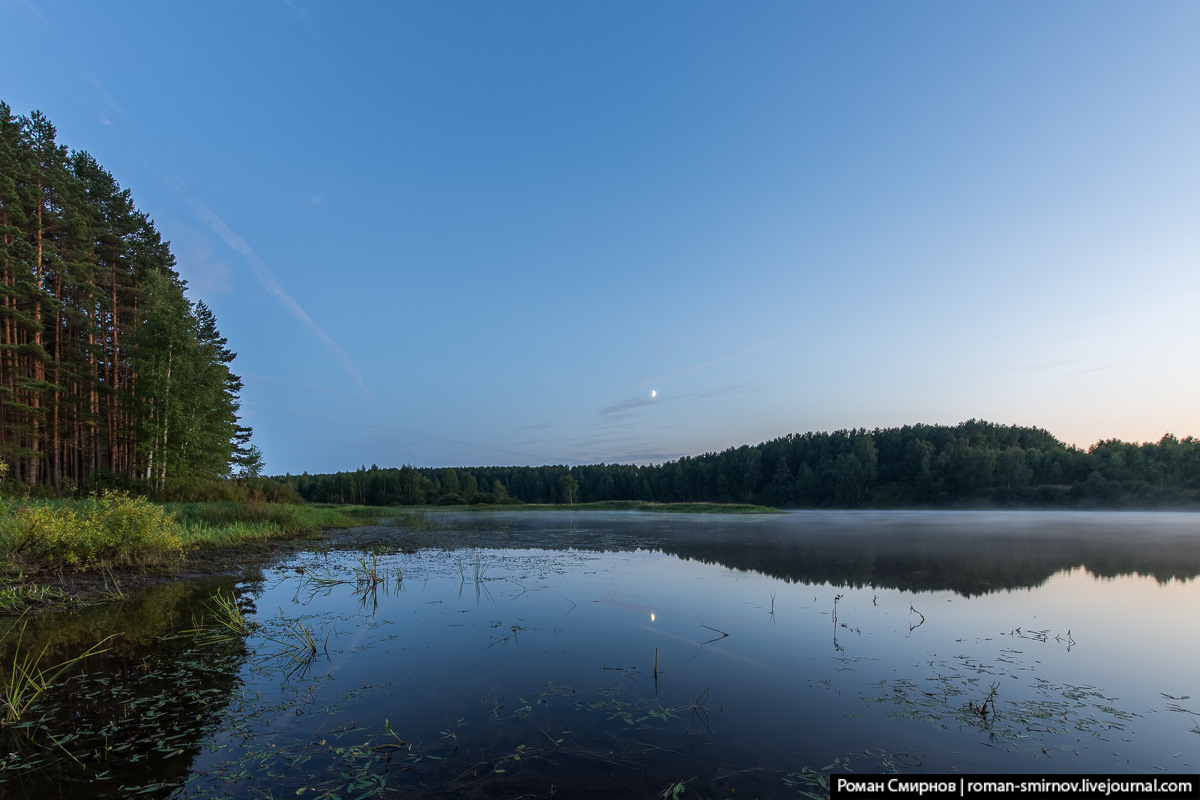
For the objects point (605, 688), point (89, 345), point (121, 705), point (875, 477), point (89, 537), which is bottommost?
point (875, 477)

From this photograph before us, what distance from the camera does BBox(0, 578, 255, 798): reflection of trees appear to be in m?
4.27

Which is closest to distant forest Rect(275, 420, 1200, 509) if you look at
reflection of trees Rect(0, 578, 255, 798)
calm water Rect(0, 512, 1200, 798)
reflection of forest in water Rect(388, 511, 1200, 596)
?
reflection of forest in water Rect(388, 511, 1200, 596)

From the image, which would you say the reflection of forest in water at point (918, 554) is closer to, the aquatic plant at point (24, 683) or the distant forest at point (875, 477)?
the aquatic plant at point (24, 683)

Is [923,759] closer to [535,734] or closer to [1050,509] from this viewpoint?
[535,734]

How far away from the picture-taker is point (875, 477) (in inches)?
3804

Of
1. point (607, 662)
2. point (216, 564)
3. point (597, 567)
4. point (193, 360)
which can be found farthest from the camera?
point (193, 360)

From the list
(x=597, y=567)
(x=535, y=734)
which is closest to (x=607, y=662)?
(x=535, y=734)

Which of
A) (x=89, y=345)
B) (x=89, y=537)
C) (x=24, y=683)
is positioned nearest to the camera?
(x=24, y=683)

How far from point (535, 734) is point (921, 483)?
330 feet

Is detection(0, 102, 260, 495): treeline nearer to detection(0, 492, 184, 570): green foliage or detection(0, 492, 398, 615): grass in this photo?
detection(0, 492, 398, 615): grass

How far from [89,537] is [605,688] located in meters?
13.6

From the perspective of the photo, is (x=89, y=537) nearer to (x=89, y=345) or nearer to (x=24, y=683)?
(x=24, y=683)

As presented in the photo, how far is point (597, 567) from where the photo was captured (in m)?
16.5

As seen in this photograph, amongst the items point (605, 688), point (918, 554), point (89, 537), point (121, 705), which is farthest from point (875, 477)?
point (121, 705)
